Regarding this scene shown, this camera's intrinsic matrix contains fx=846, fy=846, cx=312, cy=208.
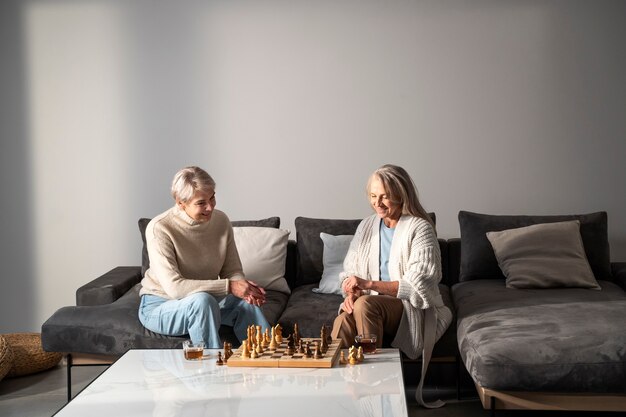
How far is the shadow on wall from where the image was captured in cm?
506

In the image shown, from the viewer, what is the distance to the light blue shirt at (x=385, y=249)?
3826 mm

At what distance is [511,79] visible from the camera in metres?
4.89

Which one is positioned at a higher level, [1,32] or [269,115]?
[1,32]

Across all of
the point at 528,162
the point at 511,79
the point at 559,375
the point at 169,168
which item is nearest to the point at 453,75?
the point at 511,79

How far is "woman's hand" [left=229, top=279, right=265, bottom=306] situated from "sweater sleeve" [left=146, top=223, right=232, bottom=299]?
3 cm

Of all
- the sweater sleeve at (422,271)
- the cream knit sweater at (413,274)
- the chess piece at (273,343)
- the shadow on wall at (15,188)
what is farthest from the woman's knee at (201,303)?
the shadow on wall at (15,188)

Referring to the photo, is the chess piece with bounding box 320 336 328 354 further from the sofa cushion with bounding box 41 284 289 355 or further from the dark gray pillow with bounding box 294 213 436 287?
the dark gray pillow with bounding box 294 213 436 287

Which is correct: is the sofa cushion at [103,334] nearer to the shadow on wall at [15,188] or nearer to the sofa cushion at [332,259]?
the sofa cushion at [332,259]

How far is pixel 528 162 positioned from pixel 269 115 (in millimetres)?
1537

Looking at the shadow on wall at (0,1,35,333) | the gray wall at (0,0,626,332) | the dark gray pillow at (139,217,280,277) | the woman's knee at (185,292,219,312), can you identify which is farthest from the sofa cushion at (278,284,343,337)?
the shadow on wall at (0,1,35,333)

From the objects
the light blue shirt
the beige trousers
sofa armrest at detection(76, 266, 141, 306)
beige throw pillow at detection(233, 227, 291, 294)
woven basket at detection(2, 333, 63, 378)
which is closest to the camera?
the beige trousers

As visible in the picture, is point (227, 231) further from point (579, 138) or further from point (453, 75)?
point (579, 138)

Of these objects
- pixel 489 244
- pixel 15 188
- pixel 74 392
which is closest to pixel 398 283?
pixel 489 244

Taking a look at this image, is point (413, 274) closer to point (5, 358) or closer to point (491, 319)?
point (491, 319)
